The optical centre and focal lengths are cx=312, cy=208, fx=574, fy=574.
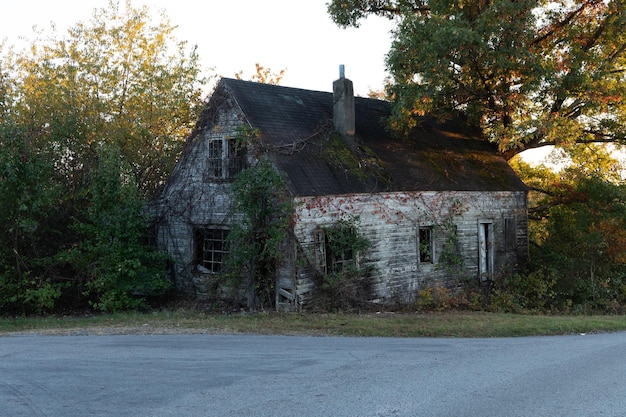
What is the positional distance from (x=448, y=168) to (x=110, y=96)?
15.4 meters

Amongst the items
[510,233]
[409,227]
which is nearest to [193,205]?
[409,227]

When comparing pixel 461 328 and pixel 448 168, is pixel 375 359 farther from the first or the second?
pixel 448 168

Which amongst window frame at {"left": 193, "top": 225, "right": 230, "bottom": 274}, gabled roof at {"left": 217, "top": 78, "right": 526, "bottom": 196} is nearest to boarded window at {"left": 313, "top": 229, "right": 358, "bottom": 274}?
gabled roof at {"left": 217, "top": 78, "right": 526, "bottom": 196}

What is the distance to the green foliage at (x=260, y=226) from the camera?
49.4 ft

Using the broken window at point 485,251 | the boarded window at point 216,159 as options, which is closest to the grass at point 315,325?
the boarded window at point 216,159

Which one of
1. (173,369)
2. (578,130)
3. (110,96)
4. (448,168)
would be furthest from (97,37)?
(173,369)

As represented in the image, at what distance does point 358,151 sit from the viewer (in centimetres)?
1884

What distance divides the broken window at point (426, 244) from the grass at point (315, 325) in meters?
3.98

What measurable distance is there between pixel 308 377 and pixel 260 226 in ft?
25.4

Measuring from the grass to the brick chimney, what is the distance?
22.5 feet

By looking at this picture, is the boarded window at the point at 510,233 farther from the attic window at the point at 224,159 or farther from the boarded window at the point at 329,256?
the attic window at the point at 224,159

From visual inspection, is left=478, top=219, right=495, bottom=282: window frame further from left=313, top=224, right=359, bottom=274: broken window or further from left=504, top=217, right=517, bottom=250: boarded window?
left=313, top=224, right=359, bottom=274: broken window

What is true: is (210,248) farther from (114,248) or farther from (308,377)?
(308,377)

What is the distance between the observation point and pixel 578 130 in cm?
1989
